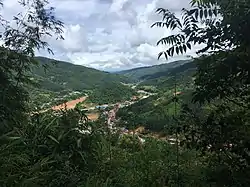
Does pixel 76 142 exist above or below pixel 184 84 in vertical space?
below

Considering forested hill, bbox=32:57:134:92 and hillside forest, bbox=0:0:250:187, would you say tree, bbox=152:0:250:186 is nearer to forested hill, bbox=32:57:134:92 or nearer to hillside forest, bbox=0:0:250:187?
hillside forest, bbox=0:0:250:187

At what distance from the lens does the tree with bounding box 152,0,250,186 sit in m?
2.33

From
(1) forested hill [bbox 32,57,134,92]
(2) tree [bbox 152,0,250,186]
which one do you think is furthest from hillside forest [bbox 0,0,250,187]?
(1) forested hill [bbox 32,57,134,92]

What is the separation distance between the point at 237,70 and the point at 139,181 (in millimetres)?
1745

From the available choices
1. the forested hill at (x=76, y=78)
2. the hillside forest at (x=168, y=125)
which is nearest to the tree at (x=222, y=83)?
the hillside forest at (x=168, y=125)

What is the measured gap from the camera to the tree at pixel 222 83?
2332 mm

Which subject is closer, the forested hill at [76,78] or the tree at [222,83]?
the tree at [222,83]

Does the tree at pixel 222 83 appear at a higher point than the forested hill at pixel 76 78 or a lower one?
lower

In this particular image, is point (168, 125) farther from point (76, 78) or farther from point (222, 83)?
point (76, 78)

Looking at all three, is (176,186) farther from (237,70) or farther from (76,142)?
(237,70)

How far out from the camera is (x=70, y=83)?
95562 millimetres

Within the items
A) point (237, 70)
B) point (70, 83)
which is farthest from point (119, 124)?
point (70, 83)

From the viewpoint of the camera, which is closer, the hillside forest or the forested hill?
the hillside forest

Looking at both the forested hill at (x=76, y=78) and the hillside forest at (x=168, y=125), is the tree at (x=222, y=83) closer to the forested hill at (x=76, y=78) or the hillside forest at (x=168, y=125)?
the hillside forest at (x=168, y=125)
